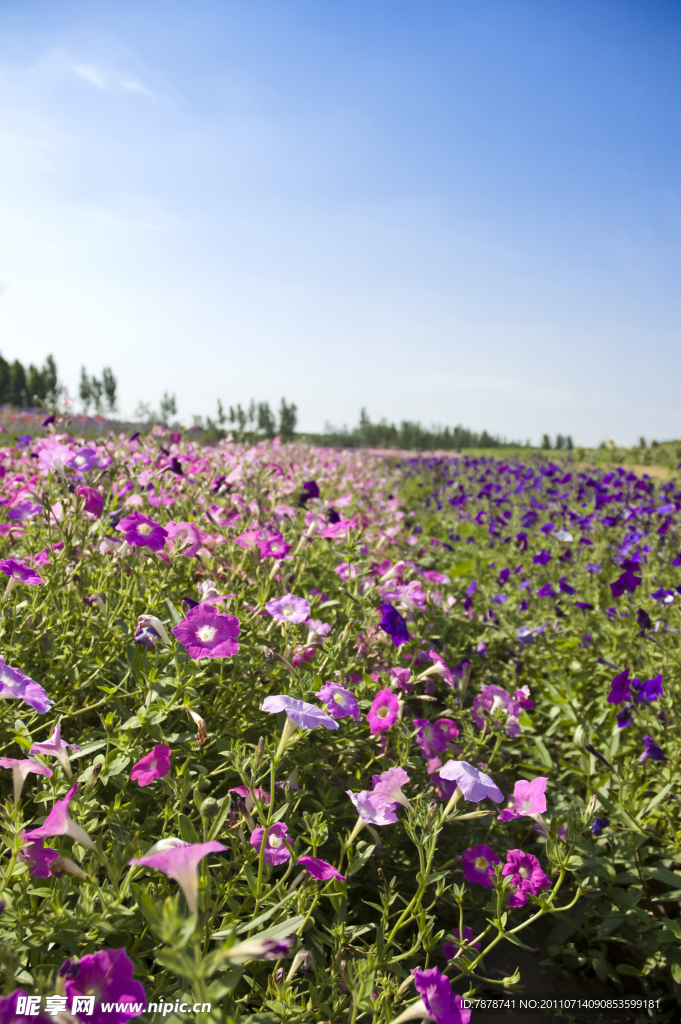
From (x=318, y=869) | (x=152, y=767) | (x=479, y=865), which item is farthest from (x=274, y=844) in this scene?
(x=479, y=865)

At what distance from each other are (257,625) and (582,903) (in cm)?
163

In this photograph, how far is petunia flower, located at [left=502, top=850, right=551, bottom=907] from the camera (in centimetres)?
154

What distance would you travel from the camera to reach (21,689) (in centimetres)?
134

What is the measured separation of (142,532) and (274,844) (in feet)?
3.64

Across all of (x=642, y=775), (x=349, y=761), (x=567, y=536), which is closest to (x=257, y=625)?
(x=349, y=761)

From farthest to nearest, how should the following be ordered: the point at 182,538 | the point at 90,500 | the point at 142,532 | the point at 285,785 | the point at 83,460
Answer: the point at 83,460 < the point at 90,500 < the point at 182,538 < the point at 142,532 < the point at 285,785

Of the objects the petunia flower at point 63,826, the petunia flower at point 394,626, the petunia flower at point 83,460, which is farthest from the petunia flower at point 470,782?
the petunia flower at point 83,460

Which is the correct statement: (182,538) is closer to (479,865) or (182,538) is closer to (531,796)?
(531,796)

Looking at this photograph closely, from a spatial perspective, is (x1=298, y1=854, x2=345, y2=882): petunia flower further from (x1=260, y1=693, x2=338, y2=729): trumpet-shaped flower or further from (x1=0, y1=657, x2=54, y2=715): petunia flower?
(x1=0, y1=657, x2=54, y2=715): petunia flower

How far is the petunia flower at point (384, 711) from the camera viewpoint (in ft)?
6.01

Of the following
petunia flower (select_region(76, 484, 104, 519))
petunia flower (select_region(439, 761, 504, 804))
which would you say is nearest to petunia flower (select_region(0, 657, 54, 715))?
petunia flower (select_region(439, 761, 504, 804))

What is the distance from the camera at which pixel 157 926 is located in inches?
31.4

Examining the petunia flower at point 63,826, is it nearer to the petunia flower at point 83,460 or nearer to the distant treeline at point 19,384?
the petunia flower at point 83,460

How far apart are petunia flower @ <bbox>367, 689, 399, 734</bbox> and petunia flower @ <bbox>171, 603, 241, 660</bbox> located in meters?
0.53
